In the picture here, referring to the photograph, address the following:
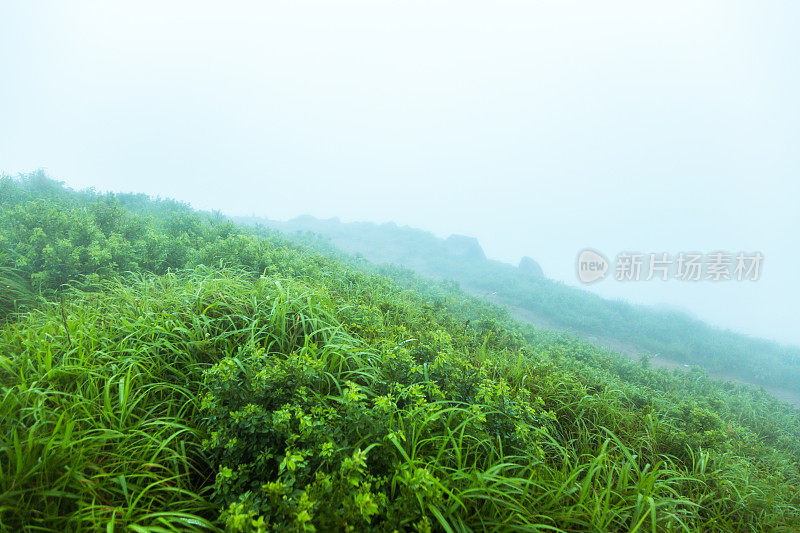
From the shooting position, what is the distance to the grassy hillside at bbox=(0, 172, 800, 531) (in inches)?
59.2

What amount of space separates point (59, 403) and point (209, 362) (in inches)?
36.0

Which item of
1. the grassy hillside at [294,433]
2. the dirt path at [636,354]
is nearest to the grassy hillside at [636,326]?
the dirt path at [636,354]

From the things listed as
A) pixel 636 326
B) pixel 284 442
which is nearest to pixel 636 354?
pixel 636 326

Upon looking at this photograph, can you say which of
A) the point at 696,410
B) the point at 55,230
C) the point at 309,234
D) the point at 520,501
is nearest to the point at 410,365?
the point at 520,501

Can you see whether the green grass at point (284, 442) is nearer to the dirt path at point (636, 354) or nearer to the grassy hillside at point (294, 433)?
the grassy hillside at point (294, 433)

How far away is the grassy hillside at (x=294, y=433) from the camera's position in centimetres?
150

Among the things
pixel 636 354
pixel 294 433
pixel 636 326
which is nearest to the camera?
pixel 294 433

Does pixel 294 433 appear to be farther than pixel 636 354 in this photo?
No

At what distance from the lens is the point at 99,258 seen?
4574mm

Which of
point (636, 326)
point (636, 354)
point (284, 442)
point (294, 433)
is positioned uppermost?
point (294, 433)

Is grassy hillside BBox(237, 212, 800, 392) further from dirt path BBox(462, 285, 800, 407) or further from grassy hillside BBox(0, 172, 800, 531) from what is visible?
grassy hillside BBox(0, 172, 800, 531)

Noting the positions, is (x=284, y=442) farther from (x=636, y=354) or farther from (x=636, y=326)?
(x=636, y=326)

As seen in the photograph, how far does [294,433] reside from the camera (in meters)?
1.73

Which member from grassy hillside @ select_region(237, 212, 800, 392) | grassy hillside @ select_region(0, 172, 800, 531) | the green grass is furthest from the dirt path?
the green grass
